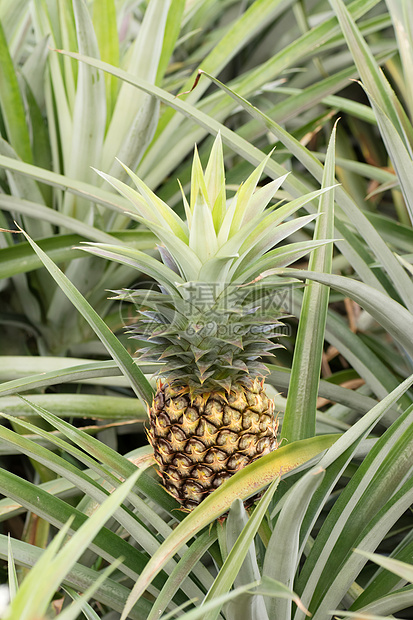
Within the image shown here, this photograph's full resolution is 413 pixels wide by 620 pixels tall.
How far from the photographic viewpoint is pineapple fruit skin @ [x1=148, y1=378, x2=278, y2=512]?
583 mm

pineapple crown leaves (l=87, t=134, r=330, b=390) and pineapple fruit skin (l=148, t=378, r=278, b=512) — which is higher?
pineapple crown leaves (l=87, t=134, r=330, b=390)

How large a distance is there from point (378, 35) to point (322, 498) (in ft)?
4.72

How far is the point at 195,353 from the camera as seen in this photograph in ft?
1.84

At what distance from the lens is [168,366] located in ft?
1.91

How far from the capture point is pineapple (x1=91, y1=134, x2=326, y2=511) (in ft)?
1.84

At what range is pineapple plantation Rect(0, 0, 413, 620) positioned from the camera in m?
0.52

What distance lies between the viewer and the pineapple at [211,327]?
22.1 inches

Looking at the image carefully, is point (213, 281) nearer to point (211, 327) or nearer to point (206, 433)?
point (211, 327)

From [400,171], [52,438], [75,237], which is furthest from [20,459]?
[400,171]

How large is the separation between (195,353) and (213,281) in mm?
82

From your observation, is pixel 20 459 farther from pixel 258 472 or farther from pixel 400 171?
pixel 400 171

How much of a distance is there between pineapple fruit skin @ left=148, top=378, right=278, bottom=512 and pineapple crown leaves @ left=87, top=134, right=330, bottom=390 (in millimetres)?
21

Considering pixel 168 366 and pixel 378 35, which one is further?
pixel 378 35

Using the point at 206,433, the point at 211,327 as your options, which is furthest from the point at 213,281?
the point at 206,433
